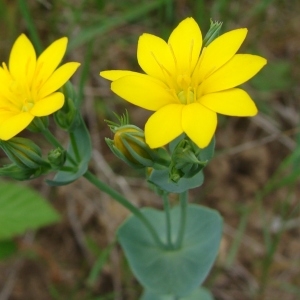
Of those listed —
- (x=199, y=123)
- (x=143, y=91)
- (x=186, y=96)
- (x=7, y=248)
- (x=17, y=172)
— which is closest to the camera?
(x=199, y=123)

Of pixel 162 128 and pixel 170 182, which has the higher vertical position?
pixel 162 128

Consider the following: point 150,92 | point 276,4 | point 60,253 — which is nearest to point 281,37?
point 276,4

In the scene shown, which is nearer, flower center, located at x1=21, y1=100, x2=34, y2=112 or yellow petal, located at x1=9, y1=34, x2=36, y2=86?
flower center, located at x1=21, y1=100, x2=34, y2=112

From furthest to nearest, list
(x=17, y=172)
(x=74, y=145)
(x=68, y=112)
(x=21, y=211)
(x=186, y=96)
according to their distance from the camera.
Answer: (x=21, y=211) < (x=74, y=145) < (x=68, y=112) < (x=17, y=172) < (x=186, y=96)

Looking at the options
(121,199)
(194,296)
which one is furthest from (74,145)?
(194,296)

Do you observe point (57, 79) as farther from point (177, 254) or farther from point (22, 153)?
point (177, 254)

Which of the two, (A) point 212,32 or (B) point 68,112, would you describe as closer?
(A) point 212,32

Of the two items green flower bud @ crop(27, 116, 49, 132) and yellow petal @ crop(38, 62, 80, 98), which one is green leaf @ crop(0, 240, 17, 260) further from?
yellow petal @ crop(38, 62, 80, 98)

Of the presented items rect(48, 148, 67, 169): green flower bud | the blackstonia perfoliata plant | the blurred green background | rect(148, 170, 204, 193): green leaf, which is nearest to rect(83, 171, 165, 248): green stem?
the blackstonia perfoliata plant
